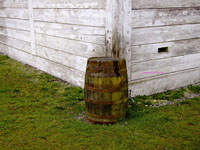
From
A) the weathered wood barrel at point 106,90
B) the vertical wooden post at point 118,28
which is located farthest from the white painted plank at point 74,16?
the weathered wood barrel at point 106,90

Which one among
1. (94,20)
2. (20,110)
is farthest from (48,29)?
(20,110)

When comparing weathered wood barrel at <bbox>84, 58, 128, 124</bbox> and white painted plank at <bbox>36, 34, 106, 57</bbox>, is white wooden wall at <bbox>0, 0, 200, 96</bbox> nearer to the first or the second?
white painted plank at <bbox>36, 34, 106, 57</bbox>

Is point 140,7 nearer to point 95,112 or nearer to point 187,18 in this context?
point 187,18

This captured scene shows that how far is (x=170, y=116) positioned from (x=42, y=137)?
2041 millimetres

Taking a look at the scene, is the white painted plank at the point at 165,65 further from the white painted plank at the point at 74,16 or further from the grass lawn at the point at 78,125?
the white painted plank at the point at 74,16

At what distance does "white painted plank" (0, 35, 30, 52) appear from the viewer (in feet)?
26.8

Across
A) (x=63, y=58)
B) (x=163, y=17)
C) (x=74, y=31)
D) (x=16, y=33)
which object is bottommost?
(x=63, y=58)

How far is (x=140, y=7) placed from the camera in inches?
188

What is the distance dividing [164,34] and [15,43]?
223 inches

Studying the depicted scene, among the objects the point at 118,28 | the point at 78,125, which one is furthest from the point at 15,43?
the point at 78,125

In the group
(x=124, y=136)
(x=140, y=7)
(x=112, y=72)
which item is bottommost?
(x=124, y=136)

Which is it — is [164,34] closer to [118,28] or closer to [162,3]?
[162,3]

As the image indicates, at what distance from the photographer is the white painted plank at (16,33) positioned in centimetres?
801

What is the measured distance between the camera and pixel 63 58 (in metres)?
6.21
